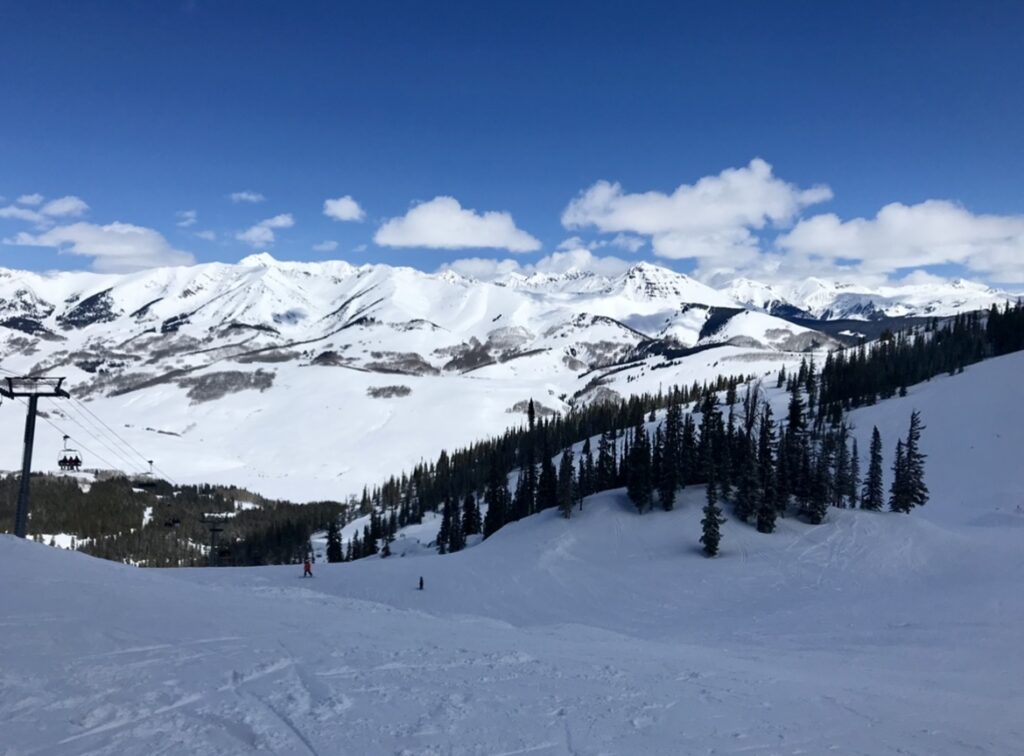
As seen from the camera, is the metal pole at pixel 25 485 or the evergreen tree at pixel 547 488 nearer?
the metal pole at pixel 25 485

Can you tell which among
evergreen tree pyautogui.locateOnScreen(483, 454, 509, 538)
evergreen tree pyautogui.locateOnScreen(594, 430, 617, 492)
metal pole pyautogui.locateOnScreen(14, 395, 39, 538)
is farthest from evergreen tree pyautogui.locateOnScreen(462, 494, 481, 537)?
metal pole pyautogui.locateOnScreen(14, 395, 39, 538)

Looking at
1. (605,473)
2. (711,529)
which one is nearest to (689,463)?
(605,473)

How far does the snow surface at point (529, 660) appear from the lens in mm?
A: 12523

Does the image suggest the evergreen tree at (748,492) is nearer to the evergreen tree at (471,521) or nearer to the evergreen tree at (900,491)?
the evergreen tree at (900,491)

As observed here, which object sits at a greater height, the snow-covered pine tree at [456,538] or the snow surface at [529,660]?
the snow surface at [529,660]

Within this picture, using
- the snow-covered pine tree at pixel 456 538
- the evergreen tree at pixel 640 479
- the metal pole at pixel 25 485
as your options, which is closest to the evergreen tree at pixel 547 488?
the snow-covered pine tree at pixel 456 538

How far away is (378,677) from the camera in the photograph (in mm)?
16016

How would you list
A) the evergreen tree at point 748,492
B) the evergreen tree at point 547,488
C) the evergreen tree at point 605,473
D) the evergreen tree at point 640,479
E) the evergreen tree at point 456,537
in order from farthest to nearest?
the evergreen tree at point 456,537
the evergreen tree at point 605,473
the evergreen tree at point 547,488
the evergreen tree at point 640,479
the evergreen tree at point 748,492

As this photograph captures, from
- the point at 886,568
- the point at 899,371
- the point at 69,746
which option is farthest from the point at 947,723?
the point at 899,371

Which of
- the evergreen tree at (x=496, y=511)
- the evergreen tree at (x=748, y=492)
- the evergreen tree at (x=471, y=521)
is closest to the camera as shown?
the evergreen tree at (x=748, y=492)

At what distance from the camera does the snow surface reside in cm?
1252

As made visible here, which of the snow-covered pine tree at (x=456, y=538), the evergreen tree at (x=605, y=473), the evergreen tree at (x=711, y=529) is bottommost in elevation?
the snow-covered pine tree at (x=456, y=538)

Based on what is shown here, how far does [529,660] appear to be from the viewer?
19297 millimetres

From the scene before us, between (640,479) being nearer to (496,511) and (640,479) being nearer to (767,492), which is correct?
(767,492)
